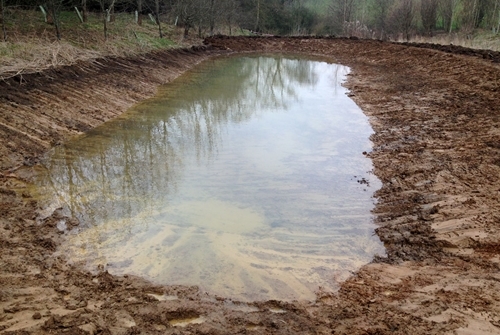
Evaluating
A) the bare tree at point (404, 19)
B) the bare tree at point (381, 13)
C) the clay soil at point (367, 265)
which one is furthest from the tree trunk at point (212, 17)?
the clay soil at point (367, 265)

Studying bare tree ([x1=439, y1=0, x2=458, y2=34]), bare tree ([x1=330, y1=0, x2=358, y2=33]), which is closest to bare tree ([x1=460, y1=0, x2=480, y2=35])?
bare tree ([x1=439, y1=0, x2=458, y2=34])

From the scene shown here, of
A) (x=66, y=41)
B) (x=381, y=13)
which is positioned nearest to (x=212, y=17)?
(x=66, y=41)

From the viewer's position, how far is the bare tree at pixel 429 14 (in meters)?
36.3

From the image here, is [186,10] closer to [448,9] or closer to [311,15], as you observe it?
[448,9]

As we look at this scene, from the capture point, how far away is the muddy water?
17.8 ft

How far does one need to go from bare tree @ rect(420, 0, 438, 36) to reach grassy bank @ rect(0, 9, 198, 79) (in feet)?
79.2

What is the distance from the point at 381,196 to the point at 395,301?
3.43m

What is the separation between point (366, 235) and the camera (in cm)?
632

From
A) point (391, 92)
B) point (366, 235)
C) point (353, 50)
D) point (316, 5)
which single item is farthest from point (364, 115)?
point (316, 5)

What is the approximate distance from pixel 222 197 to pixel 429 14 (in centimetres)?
3767

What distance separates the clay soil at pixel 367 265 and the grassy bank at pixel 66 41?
79cm

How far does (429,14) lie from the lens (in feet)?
121

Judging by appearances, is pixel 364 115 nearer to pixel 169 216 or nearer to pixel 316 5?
pixel 169 216

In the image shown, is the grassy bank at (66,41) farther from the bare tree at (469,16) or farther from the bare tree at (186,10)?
the bare tree at (469,16)
